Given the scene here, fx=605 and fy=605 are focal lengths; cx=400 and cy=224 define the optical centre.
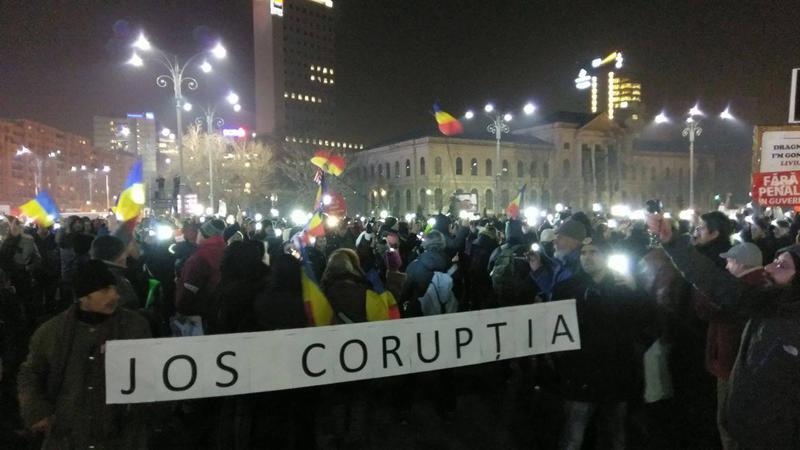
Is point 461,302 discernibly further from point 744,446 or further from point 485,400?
point 744,446

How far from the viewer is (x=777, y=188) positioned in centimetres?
862

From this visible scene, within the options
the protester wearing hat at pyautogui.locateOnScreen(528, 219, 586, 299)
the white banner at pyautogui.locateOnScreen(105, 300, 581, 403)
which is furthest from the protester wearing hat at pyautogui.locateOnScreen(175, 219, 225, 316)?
the protester wearing hat at pyautogui.locateOnScreen(528, 219, 586, 299)

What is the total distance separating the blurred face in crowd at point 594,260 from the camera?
4.30 metres

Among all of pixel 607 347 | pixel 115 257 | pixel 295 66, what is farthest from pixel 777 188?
pixel 295 66

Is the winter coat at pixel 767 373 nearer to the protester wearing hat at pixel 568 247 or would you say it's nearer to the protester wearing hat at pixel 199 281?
the protester wearing hat at pixel 568 247

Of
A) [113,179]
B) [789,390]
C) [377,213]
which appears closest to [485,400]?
[789,390]

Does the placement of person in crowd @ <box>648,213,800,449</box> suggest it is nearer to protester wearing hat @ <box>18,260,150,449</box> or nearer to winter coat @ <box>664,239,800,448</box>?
winter coat @ <box>664,239,800,448</box>

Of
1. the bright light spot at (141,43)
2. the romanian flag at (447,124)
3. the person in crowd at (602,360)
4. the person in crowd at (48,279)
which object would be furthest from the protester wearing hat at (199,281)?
the romanian flag at (447,124)

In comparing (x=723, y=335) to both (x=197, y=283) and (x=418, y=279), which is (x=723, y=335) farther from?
(x=197, y=283)

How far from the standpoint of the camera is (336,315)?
4531mm

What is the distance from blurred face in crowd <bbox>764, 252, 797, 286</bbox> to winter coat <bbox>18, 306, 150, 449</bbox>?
3904 mm

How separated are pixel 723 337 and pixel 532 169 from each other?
229 ft

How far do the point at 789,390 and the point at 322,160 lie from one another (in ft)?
43.5

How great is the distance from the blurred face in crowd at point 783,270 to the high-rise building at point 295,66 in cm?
11550
